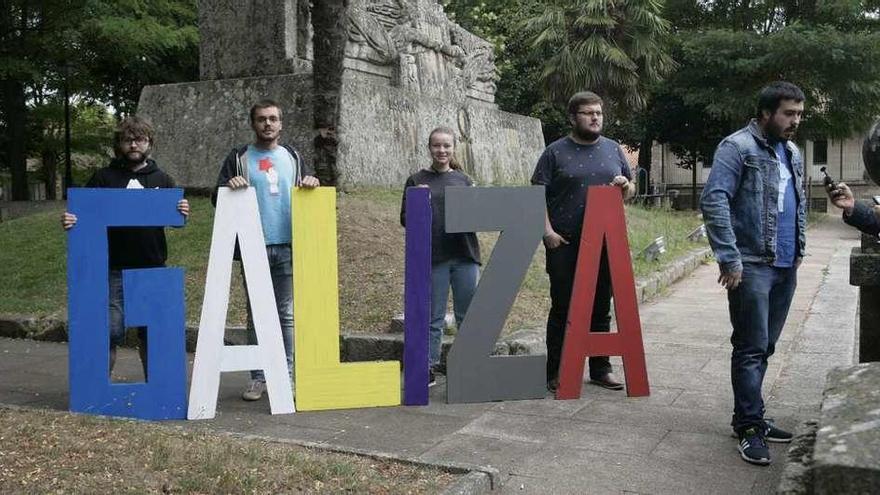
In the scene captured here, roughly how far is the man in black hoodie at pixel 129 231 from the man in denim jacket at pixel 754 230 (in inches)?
116

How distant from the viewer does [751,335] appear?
404 centimetres

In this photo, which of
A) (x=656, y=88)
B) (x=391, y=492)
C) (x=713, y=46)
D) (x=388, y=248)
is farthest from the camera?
(x=656, y=88)

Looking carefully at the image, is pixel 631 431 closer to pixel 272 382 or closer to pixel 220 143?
pixel 272 382

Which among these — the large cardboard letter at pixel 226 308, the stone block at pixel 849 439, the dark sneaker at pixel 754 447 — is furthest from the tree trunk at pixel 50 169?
the stone block at pixel 849 439

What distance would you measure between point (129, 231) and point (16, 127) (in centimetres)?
2167

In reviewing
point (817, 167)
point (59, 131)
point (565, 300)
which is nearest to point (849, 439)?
point (565, 300)

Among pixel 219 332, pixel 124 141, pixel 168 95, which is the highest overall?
pixel 168 95

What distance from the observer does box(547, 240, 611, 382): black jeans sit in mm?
5312

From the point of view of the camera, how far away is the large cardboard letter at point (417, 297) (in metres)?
5.01

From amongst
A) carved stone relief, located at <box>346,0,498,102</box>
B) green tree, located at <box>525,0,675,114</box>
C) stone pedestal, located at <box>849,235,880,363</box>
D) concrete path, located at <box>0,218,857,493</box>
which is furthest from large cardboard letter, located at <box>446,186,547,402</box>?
green tree, located at <box>525,0,675,114</box>

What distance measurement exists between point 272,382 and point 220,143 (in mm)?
6296

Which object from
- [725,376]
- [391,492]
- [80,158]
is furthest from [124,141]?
[80,158]

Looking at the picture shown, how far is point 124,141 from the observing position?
4.88m

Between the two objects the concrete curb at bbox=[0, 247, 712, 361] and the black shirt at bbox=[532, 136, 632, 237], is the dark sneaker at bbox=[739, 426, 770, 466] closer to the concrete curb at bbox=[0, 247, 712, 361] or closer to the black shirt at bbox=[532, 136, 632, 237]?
the black shirt at bbox=[532, 136, 632, 237]
